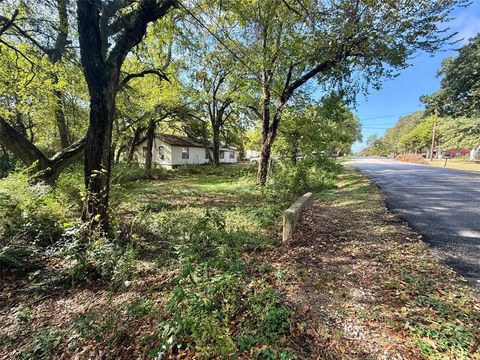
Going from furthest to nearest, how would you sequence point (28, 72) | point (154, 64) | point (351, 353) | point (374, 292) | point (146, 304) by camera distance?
point (154, 64)
point (28, 72)
point (374, 292)
point (146, 304)
point (351, 353)

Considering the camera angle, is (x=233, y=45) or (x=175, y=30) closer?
(x=175, y=30)

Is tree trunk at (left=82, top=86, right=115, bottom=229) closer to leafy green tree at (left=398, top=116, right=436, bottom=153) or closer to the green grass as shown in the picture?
the green grass

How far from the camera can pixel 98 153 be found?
4094 millimetres

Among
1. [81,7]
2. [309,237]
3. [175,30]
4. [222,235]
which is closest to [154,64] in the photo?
[175,30]

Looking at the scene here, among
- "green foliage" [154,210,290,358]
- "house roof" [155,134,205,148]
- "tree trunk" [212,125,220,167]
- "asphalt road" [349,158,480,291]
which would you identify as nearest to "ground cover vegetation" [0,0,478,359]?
"green foliage" [154,210,290,358]

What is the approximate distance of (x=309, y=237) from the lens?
446cm

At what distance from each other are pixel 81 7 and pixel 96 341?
4905 mm

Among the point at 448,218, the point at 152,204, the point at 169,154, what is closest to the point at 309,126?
the point at 448,218

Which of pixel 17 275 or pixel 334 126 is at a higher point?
pixel 334 126

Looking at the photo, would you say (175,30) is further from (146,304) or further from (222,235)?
(146,304)

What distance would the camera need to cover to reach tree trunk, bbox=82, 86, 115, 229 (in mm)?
3969

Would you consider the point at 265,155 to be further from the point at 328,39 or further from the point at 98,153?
the point at 98,153

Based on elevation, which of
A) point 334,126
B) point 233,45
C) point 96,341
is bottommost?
point 96,341

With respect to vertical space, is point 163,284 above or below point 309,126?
below
